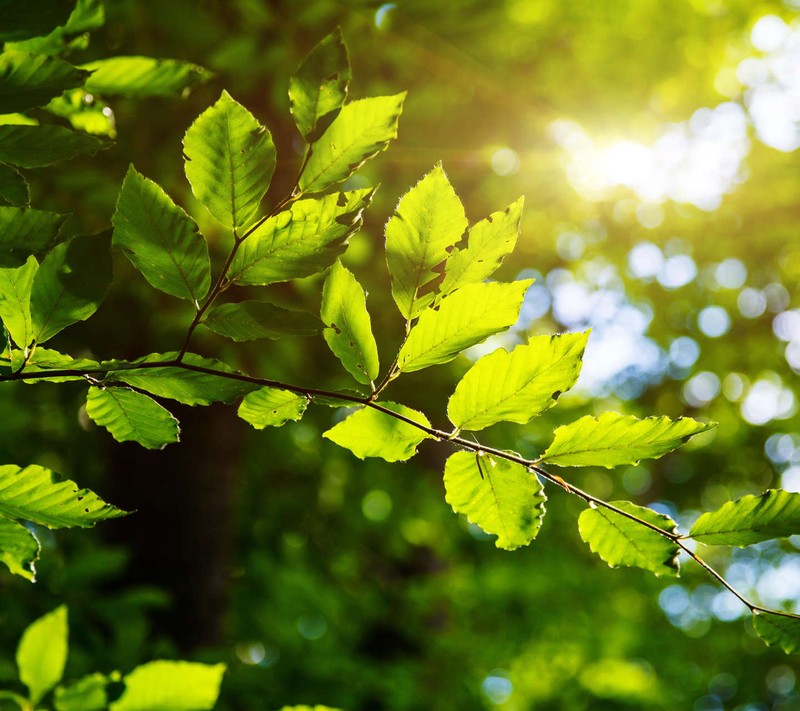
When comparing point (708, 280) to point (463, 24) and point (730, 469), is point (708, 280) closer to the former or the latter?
point (730, 469)

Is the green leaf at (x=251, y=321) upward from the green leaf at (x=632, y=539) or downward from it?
upward

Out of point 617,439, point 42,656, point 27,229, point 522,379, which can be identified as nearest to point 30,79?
point 27,229

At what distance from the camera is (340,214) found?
538 mm

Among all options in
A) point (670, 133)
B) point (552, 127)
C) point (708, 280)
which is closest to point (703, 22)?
point (670, 133)

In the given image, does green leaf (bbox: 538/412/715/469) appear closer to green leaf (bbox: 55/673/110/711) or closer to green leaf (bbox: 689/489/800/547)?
Answer: green leaf (bbox: 689/489/800/547)

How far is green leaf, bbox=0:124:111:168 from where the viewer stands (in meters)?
0.60

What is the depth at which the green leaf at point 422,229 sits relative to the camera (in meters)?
0.54

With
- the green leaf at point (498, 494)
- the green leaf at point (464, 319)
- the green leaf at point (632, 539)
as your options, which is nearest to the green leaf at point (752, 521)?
the green leaf at point (632, 539)

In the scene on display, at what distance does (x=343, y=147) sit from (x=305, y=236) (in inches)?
3.4

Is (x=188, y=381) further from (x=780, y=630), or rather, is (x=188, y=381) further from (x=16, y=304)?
(x=780, y=630)

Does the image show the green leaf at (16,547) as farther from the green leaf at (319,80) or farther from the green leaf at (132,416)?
the green leaf at (319,80)

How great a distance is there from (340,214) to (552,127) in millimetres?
2933

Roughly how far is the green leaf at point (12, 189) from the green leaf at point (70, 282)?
0.32 feet

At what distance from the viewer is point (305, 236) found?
0.54 m
